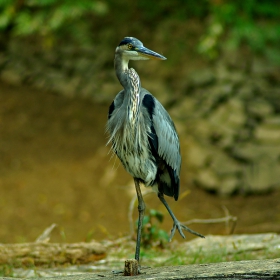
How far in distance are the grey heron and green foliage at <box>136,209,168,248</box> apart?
44.7 inches

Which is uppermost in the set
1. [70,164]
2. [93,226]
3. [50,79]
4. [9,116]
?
[50,79]

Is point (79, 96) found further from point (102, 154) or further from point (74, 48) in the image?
point (102, 154)

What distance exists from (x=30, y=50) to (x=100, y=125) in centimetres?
214

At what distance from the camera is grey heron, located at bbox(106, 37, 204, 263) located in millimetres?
3535

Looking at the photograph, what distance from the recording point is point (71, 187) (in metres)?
7.75

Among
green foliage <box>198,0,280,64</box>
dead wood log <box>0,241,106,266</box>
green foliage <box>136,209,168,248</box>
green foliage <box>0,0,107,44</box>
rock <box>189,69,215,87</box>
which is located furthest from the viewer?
rock <box>189,69,215,87</box>

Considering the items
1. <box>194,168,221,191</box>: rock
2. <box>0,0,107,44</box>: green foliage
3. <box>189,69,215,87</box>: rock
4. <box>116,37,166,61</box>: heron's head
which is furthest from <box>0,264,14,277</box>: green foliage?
<box>189,69,215,87</box>: rock

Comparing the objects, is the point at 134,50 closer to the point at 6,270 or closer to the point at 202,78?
the point at 6,270

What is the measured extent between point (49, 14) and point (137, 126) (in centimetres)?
510

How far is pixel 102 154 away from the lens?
8.33 meters

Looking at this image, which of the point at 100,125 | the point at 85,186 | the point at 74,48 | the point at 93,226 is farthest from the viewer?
the point at 74,48

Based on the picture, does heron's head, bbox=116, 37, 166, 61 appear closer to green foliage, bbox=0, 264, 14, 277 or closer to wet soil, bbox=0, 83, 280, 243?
green foliage, bbox=0, 264, 14, 277

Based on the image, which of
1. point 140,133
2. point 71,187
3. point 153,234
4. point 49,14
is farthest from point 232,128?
point 140,133

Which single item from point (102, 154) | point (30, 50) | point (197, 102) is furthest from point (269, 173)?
point (30, 50)
